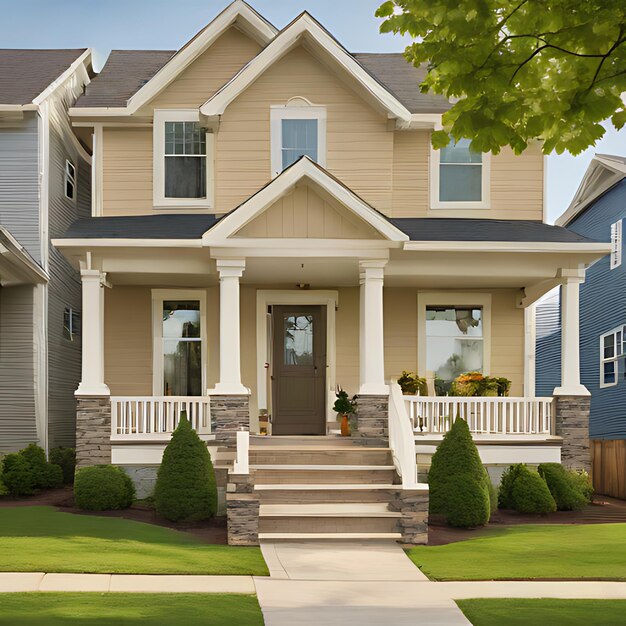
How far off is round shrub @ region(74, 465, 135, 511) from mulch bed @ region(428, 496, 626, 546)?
15.9 ft

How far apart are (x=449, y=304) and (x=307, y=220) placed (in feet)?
13.8

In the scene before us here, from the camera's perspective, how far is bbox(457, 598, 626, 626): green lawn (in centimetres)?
870

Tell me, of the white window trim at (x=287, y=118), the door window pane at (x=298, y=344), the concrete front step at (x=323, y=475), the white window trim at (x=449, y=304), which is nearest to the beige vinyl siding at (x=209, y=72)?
the white window trim at (x=287, y=118)

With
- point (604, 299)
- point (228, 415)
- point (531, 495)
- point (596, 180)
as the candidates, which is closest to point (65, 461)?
point (228, 415)

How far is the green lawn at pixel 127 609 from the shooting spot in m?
8.22

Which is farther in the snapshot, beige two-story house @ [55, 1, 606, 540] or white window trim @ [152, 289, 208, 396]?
white window trim @ [152, 289, 208, 396]

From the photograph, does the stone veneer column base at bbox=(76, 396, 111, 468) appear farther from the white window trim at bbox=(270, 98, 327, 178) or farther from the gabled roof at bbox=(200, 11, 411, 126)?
the gabled roof at bbox=(200, 11, 411, 126)

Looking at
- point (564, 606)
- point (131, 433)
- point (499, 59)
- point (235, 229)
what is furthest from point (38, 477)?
point (499, 59)

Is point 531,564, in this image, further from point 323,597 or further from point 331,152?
point 331,152

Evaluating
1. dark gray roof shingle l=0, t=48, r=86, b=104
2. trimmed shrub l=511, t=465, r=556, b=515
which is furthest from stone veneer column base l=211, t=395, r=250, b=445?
dark gray roof shingle l=0, t=48, r=86, b=104

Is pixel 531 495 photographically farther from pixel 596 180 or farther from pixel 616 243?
pixel 596 180

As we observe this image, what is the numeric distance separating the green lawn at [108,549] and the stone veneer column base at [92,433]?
177 cm

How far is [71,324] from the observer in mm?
20984

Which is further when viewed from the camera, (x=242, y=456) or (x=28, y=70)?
(x=28, y=70)
